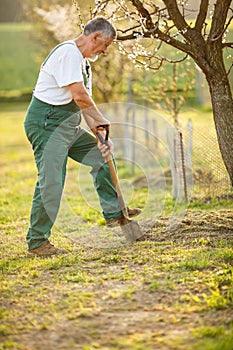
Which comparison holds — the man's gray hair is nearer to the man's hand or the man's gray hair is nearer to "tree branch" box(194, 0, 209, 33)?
the man's hand

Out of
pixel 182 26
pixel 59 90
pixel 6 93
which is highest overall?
pixel 182 26

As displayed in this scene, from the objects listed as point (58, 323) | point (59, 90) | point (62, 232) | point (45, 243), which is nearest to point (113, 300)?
point (58, 323)

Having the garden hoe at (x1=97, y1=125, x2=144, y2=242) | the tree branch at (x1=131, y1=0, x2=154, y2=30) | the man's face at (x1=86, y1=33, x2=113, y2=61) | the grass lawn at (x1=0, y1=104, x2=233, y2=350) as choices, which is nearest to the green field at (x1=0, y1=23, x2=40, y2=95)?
the tree branch at (x1=131, y1=0, x2=154, y2=30)

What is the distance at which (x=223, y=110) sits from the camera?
6.38 metres

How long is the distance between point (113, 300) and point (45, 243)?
152 centimetres

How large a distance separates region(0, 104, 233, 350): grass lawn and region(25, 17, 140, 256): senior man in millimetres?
376

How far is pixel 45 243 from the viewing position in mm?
5891

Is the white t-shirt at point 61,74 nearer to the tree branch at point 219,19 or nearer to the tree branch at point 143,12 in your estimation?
the tree branch at point 143,12

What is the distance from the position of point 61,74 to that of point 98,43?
1.35 feet

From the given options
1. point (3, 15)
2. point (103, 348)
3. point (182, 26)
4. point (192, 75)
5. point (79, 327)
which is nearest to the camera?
point (103, 348)

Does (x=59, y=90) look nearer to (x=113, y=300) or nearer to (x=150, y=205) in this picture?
(x=113, y=300)

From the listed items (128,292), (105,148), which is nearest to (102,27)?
(105,148)

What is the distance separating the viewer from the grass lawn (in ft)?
12.7

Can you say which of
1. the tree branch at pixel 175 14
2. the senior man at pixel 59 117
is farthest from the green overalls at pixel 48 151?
the tree branch at pixel 175 14
